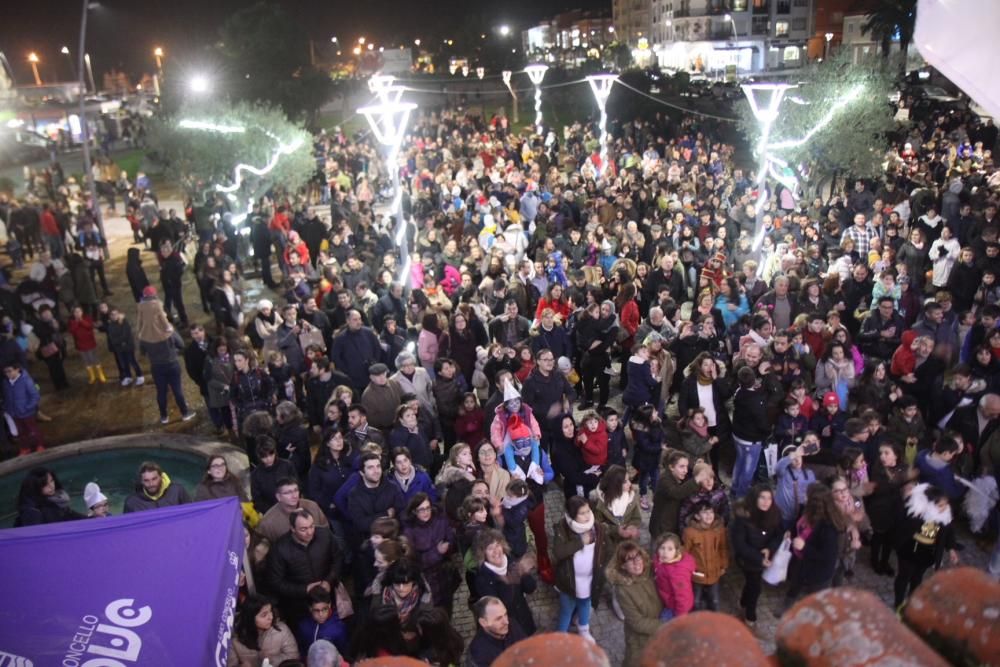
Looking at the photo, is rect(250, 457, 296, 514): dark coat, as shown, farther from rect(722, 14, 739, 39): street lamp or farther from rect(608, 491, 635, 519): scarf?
rect(722, 14, 739, 39): street lamp

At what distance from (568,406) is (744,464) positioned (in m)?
1.83

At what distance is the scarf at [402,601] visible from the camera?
4.55 m

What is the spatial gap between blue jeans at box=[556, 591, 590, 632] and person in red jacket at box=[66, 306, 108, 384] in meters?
8.88

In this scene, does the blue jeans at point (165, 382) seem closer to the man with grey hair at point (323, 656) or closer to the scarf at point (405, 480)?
the scarf at point (405, 480)

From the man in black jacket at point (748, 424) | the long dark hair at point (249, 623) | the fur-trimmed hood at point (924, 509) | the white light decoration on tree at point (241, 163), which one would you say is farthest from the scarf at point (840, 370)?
the white light decoration on tree at point (241, 163)

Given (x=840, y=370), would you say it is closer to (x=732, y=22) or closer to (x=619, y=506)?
(x=619, y=506)

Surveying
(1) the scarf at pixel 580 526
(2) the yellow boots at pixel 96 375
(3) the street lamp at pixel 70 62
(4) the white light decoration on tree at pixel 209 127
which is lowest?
(2) the yellow boots at pixel 96 375

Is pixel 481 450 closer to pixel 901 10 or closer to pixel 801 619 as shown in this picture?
pixel 801 619

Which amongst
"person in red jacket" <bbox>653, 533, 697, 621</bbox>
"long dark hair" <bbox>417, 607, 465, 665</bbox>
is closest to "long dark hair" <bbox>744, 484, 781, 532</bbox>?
"person in red jacket" <bbox>653, 533, 697, 621</bbox>

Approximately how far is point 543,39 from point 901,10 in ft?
350

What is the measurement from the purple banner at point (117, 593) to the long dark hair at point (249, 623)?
450 mm

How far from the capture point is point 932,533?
17.1 ft

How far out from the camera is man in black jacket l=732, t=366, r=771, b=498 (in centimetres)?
686

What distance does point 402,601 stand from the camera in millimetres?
4617
